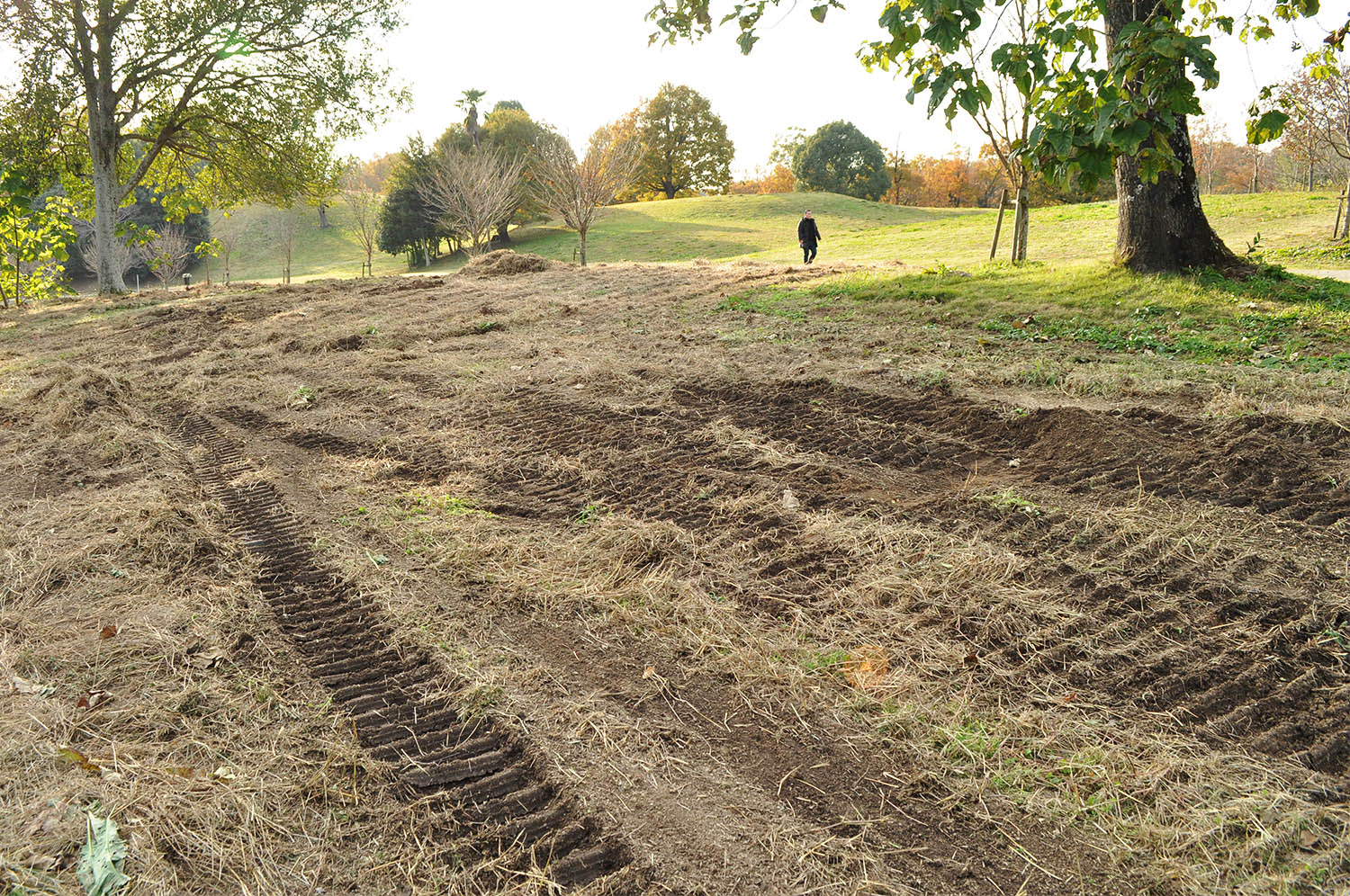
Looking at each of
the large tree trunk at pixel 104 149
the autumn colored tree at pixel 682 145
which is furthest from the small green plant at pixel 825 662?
the autumn colored tree at pixel 682 145

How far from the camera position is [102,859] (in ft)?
6.69

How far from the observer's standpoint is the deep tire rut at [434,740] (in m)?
2.20

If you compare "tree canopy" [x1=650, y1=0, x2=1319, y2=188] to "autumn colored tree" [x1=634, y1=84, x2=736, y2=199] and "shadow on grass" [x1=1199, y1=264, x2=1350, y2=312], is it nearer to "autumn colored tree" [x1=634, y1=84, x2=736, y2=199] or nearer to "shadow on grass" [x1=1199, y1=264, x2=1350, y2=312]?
"shadow on grass" [x1=1199, y1=264, x2=1350, y2=312]

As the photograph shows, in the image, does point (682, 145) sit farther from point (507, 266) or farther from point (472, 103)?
point (507, 266)

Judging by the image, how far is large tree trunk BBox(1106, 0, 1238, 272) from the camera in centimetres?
913

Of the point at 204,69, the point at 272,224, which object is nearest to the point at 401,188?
the point at 272,224

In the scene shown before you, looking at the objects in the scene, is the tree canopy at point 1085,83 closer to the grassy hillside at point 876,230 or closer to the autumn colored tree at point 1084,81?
the autumn colored tree at point 1084,81

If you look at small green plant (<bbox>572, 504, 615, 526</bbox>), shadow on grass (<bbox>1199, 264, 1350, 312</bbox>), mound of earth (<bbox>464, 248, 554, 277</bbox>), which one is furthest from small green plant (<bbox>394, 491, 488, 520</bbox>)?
mound of earth (<bbox>464, 248, 554, 277</bbox>)

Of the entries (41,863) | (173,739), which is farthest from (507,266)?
(41,863)

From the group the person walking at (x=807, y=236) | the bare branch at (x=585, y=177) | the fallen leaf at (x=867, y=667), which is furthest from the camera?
the bare branch at (x=585, y=177)

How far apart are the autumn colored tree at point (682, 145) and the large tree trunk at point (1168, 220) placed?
47.9 m

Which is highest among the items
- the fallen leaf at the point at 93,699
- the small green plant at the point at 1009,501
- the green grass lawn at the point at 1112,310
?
the green grass lawn at the point at 1112,310

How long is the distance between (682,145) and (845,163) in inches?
479

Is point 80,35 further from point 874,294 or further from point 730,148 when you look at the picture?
point 730,148
